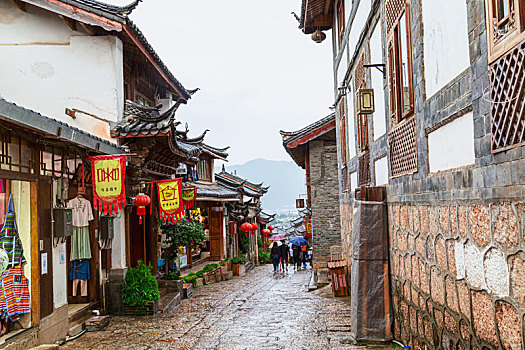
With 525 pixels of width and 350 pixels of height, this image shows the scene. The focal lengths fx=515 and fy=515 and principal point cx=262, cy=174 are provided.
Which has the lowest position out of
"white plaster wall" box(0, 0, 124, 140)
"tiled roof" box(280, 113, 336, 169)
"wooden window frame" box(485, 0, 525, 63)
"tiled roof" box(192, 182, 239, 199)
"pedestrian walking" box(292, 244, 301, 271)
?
"pedestrian walking" box(292, 244, 301, 271)

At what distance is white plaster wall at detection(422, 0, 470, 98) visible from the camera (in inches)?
207

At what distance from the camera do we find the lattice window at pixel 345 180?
16.2m

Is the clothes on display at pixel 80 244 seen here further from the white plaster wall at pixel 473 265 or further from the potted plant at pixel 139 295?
the white plaster wall at pixel 473 265

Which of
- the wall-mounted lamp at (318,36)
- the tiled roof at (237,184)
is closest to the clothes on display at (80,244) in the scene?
the wall-mounted lamp at (318,36)

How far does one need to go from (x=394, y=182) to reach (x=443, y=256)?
107 inches

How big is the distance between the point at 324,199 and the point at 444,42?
1633 cm

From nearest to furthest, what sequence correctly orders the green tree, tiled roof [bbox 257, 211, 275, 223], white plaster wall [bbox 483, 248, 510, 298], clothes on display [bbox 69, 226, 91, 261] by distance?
white plaster wall [bbox 483, 248, 510, 298] → clothes on display [bbox 69, 226, 91, 261] → the green tree → tiled roof [bbox 257, 211, 275, 223]

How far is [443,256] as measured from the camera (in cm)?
616

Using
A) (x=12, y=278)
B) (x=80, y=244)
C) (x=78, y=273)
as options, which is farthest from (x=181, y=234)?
(x=12, y=278)

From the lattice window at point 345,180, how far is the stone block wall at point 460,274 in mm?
7347

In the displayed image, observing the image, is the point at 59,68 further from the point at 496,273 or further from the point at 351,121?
the point at 496,273

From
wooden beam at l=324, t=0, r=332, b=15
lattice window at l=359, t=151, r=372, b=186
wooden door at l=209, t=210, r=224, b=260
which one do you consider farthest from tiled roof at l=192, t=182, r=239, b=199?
lattice window at l=359, t=151, r=372, b=186

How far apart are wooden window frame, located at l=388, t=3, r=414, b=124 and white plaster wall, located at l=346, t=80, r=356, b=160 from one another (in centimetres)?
514

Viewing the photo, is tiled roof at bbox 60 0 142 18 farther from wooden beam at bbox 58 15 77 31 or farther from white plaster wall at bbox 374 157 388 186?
white plaster wall at bbox 374 157 388 186
